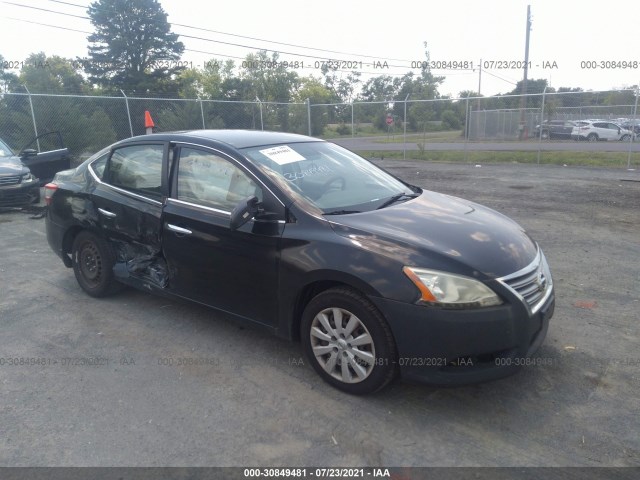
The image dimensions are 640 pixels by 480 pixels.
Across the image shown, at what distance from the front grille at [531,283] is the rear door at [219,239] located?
153 centimetres

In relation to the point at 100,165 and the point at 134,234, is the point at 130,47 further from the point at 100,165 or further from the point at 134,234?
the point at 134,234

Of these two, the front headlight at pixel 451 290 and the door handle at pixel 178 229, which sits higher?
the door handle at pixel 178 229

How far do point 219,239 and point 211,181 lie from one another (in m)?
0.53

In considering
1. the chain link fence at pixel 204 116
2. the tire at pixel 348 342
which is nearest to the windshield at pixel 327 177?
the tire at pixel 348 342

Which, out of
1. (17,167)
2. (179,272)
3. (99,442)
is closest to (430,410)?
(99,442)

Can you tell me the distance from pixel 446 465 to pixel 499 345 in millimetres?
742

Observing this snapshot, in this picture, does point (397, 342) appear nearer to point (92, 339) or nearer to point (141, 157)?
point (92, 339)

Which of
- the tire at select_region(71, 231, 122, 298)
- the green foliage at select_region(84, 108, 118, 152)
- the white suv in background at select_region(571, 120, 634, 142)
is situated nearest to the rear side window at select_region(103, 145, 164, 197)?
the tire at select_region(71, 231, 122, 298)

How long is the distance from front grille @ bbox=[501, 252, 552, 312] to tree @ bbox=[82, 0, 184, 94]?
41082 mm

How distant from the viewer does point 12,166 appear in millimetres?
9492

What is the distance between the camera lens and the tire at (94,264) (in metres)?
4.88

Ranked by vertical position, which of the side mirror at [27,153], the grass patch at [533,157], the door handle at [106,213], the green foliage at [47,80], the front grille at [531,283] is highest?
the green foliage at [47,80]

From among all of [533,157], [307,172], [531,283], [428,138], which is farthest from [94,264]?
[428,138]

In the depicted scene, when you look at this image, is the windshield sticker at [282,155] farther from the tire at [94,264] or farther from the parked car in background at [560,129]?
the parked car in background at [560,129]
